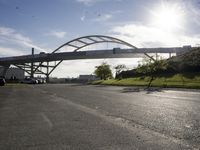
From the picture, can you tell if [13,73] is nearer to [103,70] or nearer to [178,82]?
[103,70]

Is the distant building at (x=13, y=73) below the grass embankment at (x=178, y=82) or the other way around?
the other way around

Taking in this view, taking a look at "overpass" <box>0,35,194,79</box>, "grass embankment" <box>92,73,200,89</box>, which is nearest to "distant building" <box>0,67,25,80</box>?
"overpass" <box>0,35,194,79</box>

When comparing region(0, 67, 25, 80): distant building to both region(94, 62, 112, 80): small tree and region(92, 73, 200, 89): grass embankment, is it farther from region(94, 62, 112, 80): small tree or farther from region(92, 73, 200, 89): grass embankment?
region(92, 73, 200, 89): grass embankment

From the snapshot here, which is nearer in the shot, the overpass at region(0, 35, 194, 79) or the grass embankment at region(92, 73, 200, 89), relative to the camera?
the grass embankment at region(92, 73, 200, 89)

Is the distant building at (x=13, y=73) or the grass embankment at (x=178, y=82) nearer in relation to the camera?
the grass embankment at (x=178, y=82)

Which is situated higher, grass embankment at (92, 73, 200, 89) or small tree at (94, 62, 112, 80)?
small tree at (94, 62, 112, 80)

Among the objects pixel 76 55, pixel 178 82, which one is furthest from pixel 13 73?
pixel 178 82

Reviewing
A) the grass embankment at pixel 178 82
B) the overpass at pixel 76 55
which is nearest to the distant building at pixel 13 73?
the overpass at pixel 76 55

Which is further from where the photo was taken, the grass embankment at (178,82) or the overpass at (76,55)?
the overpass at (76,55)

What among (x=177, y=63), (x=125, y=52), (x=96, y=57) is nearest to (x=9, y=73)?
(x=96, y=57)

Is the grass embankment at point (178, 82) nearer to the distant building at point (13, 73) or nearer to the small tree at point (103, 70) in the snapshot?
the small tree at point (103, 70)

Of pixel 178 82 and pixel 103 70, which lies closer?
pixel 178 82

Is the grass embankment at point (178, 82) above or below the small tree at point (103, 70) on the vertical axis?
below

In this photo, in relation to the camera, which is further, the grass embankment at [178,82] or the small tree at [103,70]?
the small tree at [103,70]
